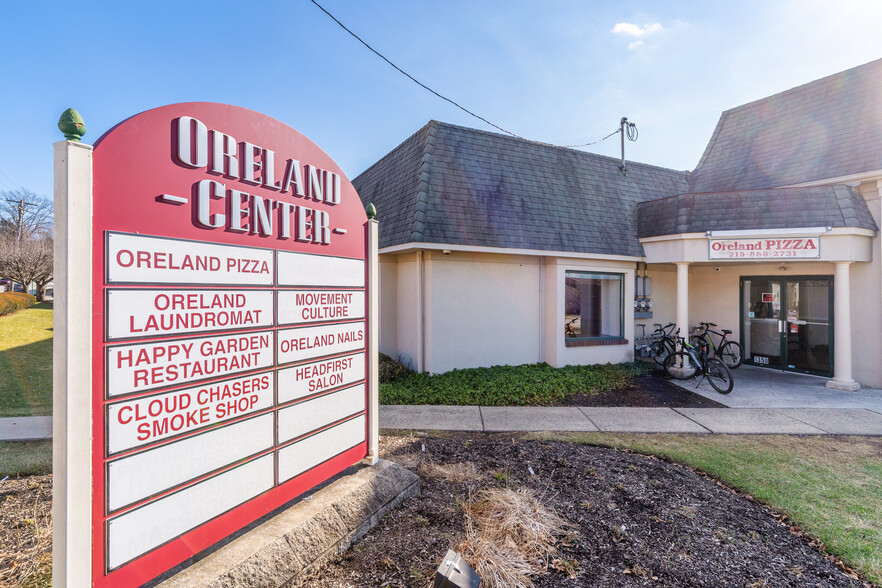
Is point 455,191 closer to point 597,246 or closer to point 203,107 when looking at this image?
point 597,246

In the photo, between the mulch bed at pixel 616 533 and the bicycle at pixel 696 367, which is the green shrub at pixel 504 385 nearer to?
the bicycle at pixel 696 367

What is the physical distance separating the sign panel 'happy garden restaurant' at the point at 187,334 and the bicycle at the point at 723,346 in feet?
35.1

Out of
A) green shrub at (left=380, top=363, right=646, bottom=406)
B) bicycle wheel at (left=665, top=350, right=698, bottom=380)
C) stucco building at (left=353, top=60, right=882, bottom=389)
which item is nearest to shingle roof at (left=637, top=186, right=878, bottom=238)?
stucco building at (left=353, top=60, right=882, bottom=389)

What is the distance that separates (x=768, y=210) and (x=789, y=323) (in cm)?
325

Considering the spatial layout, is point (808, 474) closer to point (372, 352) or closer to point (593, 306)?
point (372, 352)

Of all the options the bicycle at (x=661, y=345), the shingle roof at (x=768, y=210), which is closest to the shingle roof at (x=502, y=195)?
the shingle roof at (x=768, y=210)

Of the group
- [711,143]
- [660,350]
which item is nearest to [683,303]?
[660,350]

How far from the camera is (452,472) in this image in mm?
4438

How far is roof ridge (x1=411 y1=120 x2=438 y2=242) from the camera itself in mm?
8523

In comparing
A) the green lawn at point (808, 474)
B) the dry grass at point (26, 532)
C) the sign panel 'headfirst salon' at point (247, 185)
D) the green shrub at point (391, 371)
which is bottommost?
the green lawn at point (808, 474)

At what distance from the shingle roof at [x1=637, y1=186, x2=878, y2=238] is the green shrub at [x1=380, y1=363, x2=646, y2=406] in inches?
159

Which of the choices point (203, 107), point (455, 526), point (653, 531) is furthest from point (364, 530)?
point (203, 107)

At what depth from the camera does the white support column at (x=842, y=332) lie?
869 cm

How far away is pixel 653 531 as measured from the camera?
3.46 meters
